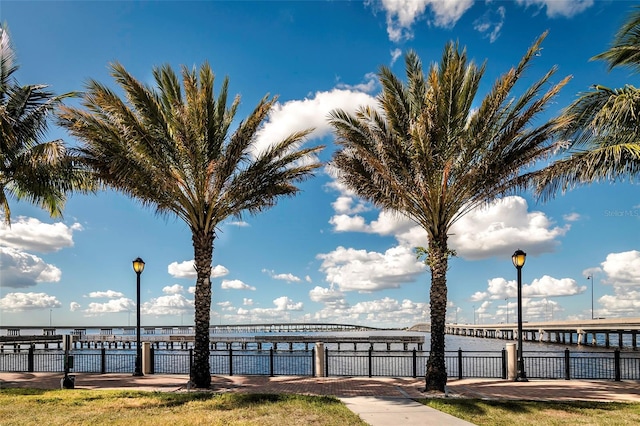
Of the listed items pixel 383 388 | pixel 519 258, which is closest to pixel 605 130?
pixel 519 258

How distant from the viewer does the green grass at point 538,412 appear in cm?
1041

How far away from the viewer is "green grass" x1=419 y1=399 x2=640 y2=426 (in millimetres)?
10406

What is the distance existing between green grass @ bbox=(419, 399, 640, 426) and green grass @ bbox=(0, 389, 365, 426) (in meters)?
2.70

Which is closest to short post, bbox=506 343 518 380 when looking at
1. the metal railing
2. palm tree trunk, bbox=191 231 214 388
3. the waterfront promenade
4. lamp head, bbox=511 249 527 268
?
the metal railing

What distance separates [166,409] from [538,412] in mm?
8829

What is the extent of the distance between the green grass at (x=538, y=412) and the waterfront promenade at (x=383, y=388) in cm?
65

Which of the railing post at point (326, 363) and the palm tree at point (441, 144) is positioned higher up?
the palm tree at point (441, 144)

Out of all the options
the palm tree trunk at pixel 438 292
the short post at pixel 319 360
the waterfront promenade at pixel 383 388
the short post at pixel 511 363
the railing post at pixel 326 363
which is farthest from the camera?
the railing post at pixel 326 363

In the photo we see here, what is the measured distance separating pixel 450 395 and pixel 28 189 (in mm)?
16417

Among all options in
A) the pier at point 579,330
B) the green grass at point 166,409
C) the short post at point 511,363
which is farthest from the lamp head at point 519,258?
the pier at point 579,330

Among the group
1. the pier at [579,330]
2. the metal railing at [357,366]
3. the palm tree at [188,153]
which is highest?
the palm tree at [188,153]

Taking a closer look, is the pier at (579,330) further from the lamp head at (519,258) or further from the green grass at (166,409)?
the green grass at (166,409)

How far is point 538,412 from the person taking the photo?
11.3 m

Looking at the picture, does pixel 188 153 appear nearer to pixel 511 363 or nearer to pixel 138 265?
pixel 138 265
